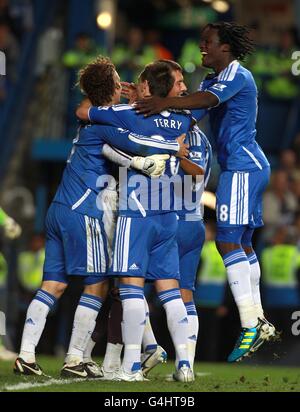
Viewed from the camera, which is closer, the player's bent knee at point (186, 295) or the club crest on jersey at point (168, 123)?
the club crest on jersey at point (168, 123)

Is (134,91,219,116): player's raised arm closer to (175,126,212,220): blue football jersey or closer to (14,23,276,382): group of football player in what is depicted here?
(14,23,276,382): group of football player

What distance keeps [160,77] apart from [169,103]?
0.28 m

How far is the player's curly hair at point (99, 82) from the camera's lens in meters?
9.47

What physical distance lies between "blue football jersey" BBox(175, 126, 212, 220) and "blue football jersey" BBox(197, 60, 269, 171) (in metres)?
0.16

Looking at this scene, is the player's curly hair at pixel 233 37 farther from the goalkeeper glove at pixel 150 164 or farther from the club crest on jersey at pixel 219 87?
the goalkeeper glove at pixel 150 164

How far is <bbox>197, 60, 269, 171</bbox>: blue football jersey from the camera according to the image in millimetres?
9609

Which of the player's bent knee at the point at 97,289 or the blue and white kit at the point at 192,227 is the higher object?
the blue and white kit at the point at 192,227

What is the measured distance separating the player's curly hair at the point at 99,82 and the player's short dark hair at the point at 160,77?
0.37m

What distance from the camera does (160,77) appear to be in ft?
30.3

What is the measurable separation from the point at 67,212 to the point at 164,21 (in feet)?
47.4

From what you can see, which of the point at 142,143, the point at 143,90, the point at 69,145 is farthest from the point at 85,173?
the point at 69,145

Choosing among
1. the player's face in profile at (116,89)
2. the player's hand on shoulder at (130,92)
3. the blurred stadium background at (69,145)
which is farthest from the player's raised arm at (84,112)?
the blurred stadium background at (69,145)

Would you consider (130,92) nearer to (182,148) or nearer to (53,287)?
(182,148)
